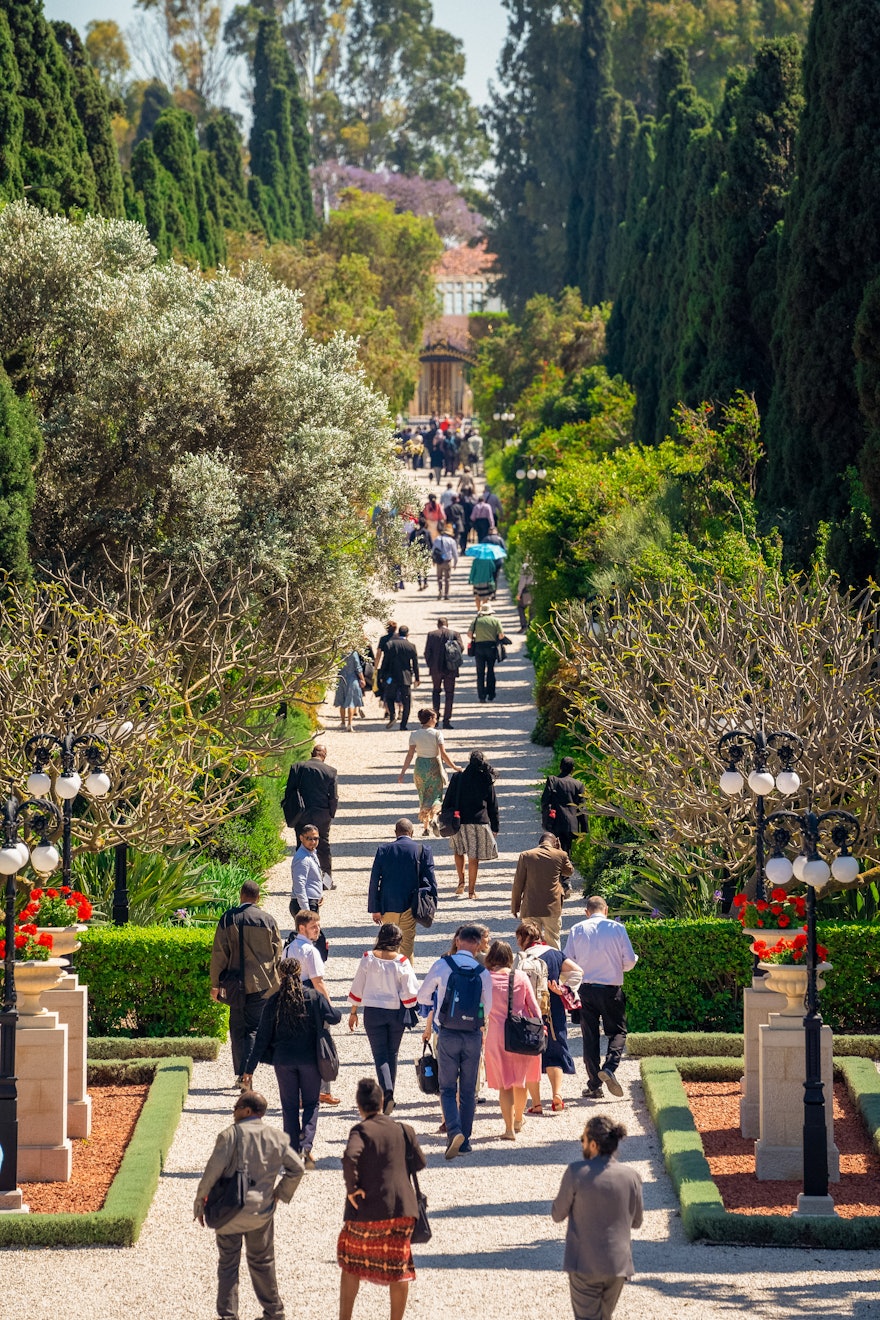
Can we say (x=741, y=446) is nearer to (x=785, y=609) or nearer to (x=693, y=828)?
(x=785, y=609)

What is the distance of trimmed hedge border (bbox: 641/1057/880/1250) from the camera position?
385 inches

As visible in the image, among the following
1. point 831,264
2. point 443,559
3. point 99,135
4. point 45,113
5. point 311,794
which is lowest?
point 311,794

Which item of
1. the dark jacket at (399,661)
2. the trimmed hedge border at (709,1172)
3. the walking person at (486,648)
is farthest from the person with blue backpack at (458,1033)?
the walking person at (486,648)

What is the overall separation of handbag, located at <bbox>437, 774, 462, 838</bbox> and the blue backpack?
6.08 m

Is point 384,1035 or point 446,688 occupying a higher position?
point 446,688

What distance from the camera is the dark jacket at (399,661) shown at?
85.7 feet

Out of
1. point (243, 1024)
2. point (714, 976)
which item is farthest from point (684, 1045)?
point (243, 1024)

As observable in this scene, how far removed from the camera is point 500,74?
8788cm

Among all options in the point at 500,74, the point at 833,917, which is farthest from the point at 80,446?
the point at 500,74

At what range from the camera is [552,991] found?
12.0 meters

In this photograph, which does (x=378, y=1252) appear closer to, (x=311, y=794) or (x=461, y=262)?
(x=311, y=794)

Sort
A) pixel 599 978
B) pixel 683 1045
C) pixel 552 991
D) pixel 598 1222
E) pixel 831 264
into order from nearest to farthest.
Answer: pixel 598 1222, pixel 552 991, pixel 599 978, pixel 683 1045, pixel 831 264

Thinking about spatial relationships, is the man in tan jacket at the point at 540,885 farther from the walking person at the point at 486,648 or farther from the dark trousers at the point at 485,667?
the dark trousers at the point at 485,667

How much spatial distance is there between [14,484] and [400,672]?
8.81 m
